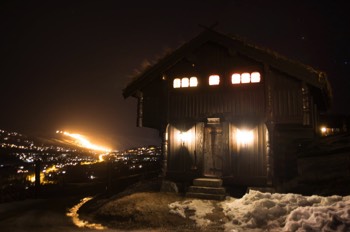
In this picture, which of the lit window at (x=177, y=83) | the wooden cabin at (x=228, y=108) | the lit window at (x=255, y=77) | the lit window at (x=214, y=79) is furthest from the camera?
the lit window at (x=177, y=83)

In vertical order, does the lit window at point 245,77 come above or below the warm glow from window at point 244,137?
above

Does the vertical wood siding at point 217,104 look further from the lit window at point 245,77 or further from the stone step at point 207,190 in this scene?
the stone step at point 207,190

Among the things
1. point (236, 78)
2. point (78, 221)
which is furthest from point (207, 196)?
point (236, 78)

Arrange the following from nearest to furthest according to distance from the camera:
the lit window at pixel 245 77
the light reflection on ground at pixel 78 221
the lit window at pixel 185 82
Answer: the light reflection on ground at pixel 78 221 → the lit window at pixel 245 77 → the lit window at pixel 185 82

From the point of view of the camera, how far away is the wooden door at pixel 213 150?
15336mm

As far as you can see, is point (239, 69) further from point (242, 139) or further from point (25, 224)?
point (25, 224)

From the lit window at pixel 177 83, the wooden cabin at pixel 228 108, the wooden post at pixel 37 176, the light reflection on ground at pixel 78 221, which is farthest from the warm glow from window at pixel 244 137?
the wooden post at pixel 37 176

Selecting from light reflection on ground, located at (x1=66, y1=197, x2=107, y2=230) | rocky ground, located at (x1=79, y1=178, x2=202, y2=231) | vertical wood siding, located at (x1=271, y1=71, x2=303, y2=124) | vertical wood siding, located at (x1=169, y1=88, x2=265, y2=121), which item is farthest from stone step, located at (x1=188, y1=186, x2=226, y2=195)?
light reflection on ground, located at (x1=66, y1=197, x2=107, y2=230)

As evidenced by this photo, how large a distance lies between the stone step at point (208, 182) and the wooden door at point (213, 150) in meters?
0.93

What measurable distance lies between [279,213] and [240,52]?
8.44 m

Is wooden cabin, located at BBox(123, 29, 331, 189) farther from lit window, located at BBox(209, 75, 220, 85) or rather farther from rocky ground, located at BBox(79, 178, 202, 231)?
rocky ground, located at BBox(79, 178, 202, 231)

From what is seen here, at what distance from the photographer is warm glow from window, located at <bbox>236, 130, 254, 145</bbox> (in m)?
14.8

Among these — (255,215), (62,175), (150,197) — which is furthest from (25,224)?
(62,175)

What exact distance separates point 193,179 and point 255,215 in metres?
5.92
